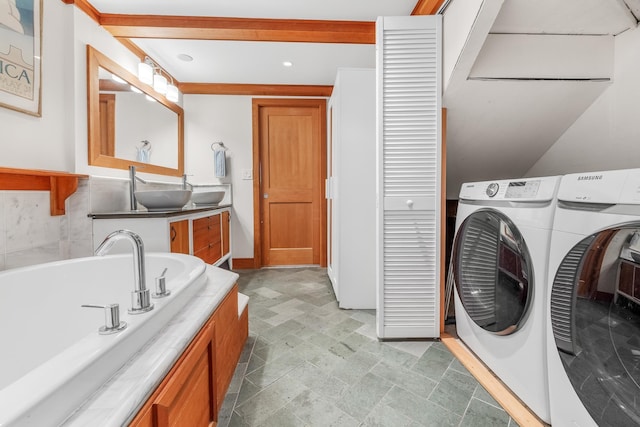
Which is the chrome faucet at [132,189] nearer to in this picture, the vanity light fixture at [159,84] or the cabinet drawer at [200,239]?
the cabinet drawer at [200,239]

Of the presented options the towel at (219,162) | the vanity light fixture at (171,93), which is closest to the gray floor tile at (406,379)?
the towel at (219,162)

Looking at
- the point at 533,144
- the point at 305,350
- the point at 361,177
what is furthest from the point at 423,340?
the point at 533,144

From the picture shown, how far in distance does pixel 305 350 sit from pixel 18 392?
4.27ft

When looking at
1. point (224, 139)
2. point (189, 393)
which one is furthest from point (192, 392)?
point (224, 139)

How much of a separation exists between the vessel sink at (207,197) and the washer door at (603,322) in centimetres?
270

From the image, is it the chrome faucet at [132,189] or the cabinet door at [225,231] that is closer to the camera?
the chrome faucet at [132,189]

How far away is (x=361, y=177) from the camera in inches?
82.3

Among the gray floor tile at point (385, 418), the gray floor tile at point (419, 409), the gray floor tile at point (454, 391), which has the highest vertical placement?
the gray floor tile at point (454, 391)

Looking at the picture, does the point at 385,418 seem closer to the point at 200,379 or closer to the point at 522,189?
the point at 200,379

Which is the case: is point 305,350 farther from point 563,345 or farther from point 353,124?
point 353,124

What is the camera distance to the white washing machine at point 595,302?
0.73 m

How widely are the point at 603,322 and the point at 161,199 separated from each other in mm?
2412

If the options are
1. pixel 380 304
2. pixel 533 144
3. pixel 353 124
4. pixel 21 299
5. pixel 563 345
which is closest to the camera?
pixel 563 345

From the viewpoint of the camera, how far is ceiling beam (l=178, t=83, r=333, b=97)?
3.00 meters
